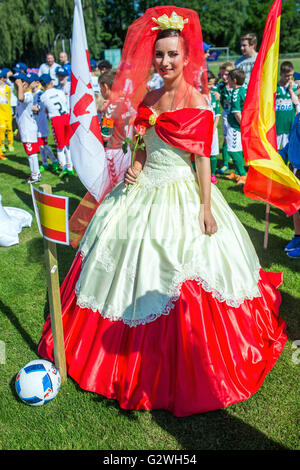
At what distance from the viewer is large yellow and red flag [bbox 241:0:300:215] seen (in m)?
3.94

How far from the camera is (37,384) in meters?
2.97

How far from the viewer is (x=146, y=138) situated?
311cm

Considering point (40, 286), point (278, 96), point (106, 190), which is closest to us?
point (106, 190)

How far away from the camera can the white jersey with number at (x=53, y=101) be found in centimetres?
853

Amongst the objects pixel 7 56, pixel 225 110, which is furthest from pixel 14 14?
pixel 225 110

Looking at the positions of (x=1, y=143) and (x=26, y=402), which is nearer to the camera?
(x=26, y=402)

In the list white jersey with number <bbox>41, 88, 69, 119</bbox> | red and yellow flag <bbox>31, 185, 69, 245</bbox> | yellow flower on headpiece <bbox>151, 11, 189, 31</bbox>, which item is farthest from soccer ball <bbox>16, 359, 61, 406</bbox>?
white jersey with number <bbox>41, 88, 69, 119</bbox>

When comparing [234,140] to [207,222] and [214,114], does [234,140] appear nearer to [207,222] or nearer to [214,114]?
[214,114]

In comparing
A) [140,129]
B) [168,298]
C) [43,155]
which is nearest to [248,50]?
[43,155]

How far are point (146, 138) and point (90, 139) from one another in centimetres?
186

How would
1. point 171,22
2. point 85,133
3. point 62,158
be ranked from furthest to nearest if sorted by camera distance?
point 62,158
point 85,133
point 171,22

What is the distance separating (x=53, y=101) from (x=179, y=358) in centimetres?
726

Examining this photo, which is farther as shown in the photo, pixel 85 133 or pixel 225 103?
pixel 225 103

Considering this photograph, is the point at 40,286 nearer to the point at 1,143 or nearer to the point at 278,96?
the point at 278,96
